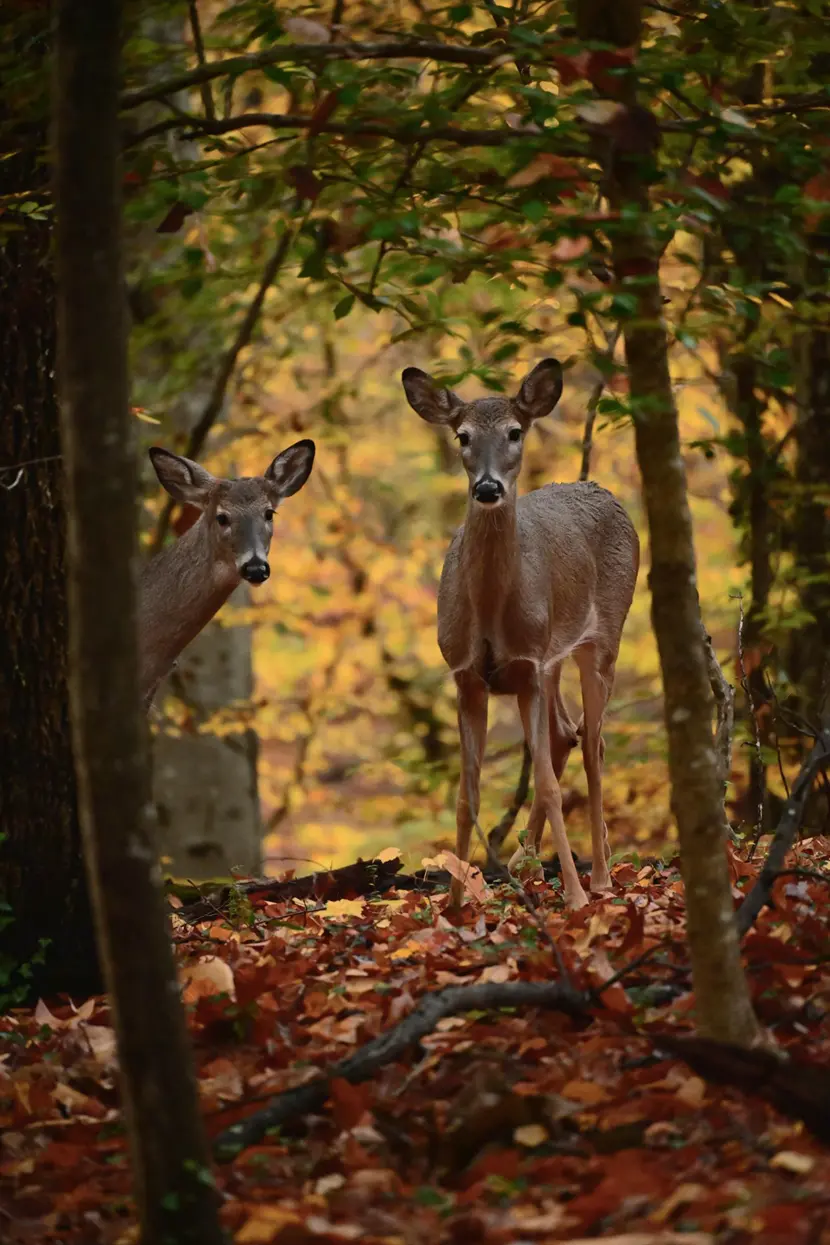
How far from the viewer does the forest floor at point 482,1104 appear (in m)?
3.23

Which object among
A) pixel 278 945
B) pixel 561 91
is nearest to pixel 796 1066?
pixel 278 945

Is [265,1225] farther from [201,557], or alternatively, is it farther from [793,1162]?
[201,557]

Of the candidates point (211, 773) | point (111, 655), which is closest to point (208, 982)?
point (111, 655)

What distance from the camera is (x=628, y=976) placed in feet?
14.7

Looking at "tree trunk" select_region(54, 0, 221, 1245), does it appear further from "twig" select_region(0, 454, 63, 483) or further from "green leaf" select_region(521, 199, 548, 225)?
"twig" select_region(0, 454, 63, 483)

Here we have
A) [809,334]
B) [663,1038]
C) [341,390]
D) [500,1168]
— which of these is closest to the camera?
[500,1168]

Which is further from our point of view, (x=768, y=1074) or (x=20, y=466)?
(x=20, y=466)

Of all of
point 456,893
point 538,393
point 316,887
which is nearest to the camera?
point 456,893

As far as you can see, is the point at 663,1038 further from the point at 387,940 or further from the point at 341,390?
the point at 341,390

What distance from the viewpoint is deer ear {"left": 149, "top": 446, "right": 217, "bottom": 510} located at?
7.79 m

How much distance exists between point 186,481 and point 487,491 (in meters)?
2.23

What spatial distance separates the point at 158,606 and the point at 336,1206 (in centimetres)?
440

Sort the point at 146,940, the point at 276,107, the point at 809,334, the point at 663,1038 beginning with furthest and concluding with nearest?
the point at 276,107, the point at 809,334, the point at 663,1038, the point at 146,940

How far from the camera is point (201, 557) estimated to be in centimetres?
753
